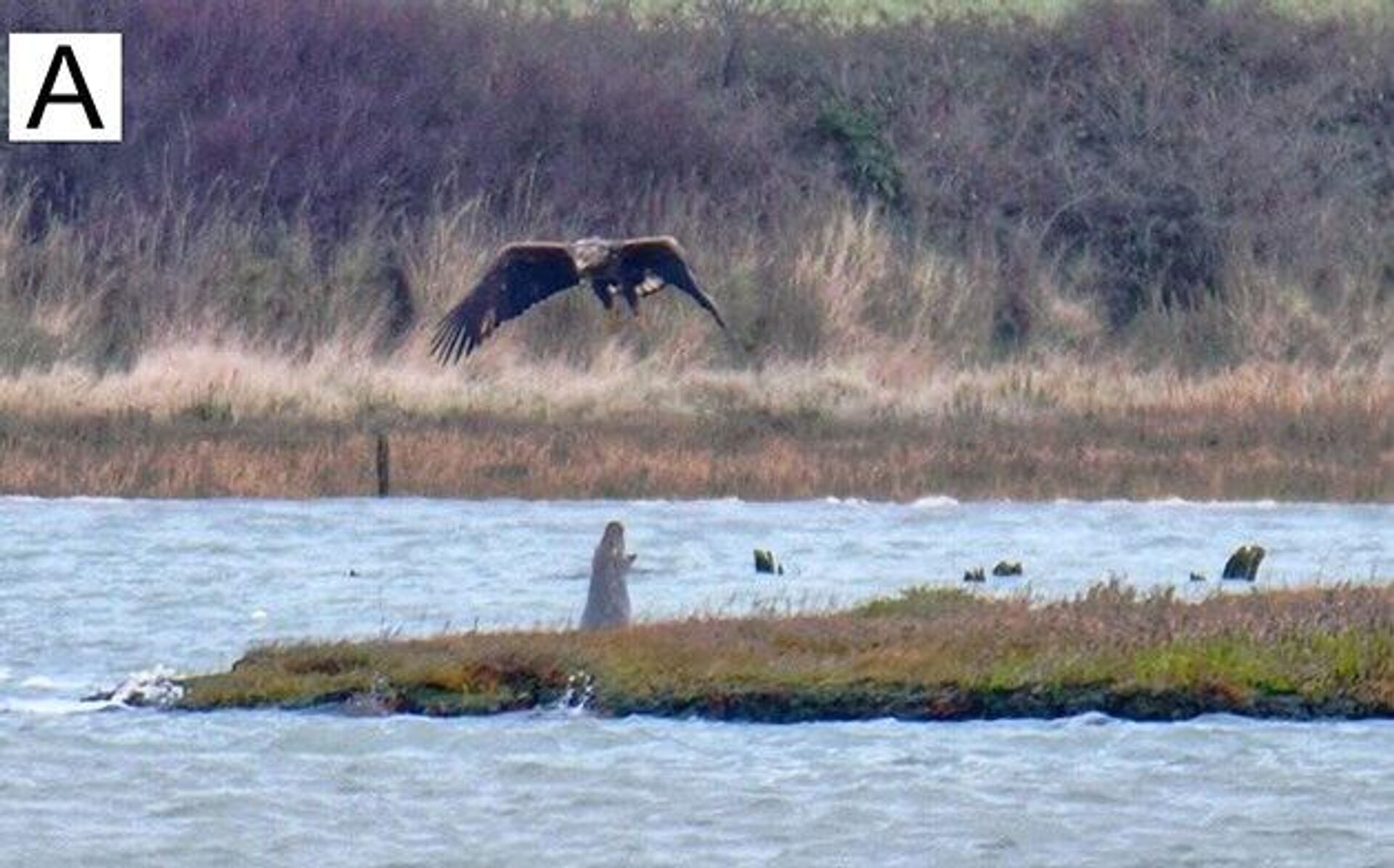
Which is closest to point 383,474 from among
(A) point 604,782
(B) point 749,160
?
(A) point 604,782

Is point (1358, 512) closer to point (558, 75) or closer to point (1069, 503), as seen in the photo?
point (1069, 503)

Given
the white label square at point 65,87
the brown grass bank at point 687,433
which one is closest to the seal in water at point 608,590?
the brown grass bank at point 687,433

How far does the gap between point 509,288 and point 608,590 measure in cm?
432

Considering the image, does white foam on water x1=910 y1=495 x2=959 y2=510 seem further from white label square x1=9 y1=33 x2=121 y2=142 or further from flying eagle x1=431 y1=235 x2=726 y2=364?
white label square x1=9 y1=33 x2=121 y2=142

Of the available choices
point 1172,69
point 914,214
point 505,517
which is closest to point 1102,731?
point 505,517

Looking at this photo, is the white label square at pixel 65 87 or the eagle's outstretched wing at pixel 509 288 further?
the white label square at pixel 65 87

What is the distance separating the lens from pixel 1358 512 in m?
25.5

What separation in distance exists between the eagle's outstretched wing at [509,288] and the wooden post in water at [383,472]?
184 inches

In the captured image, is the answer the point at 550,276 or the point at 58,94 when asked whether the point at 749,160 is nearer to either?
the point at 58,94

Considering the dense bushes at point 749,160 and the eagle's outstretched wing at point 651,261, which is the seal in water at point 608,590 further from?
the dense bushes at point 749,160

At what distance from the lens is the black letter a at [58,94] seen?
33.0 metres

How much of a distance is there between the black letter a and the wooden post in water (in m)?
7.93

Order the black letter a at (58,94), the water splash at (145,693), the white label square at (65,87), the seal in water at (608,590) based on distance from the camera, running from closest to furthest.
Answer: the water splash at (145,693), the seal in water at (608,590), the black letter a at (58,94), the white label square at (65,87)

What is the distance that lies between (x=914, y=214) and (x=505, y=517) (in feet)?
43.1
